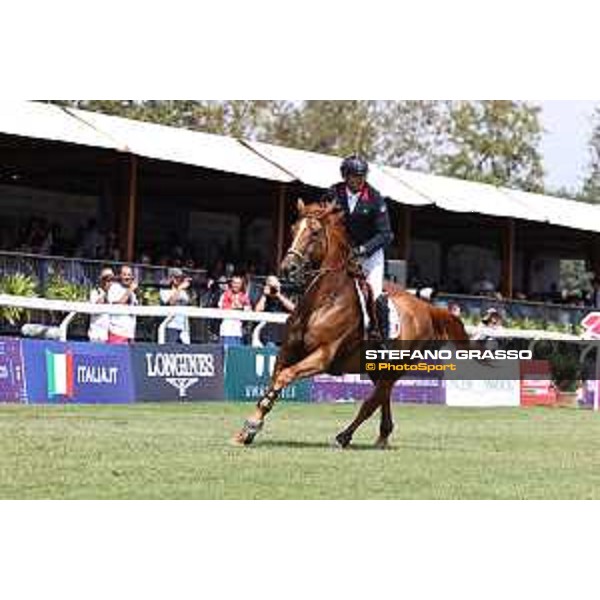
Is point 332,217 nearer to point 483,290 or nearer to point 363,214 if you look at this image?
point 363,214

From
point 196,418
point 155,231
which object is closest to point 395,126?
point 155,231

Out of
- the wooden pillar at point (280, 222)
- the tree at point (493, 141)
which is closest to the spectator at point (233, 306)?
the wooden pillar at point (280, 222)

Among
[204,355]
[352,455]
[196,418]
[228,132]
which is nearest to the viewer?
[352,455]

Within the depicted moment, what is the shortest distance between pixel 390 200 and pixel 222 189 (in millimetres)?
5157

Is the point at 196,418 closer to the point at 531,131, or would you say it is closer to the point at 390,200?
the point at 390,200

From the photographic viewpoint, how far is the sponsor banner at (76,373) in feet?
63.6

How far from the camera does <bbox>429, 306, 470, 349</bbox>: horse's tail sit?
603 inches

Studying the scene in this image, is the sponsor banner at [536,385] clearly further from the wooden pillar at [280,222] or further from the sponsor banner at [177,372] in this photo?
the sponsor banner at [177,372]

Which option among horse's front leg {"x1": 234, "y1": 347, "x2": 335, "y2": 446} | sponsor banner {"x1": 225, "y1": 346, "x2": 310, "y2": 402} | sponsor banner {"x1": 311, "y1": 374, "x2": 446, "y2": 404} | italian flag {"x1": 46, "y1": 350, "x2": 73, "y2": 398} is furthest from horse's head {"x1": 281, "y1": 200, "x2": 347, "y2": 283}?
sponsor banner {"x1": 311, "y1": 374, "x2": 446, "y2": 404}

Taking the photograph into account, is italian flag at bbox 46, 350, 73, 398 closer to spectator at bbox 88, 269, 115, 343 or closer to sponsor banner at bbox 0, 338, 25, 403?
sponsor banner at bbox 0, 338, 25, 403

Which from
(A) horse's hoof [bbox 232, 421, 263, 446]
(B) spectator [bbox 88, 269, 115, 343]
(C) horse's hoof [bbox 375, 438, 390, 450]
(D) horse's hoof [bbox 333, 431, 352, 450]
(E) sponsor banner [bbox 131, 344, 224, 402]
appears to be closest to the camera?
(A) horse's hoof [bbox 232, 421, 263, 446]

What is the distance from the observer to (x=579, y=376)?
30.8m

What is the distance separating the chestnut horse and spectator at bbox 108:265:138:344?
748cm

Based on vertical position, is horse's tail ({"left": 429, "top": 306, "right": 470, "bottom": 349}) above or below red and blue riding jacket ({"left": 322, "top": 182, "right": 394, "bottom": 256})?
below
